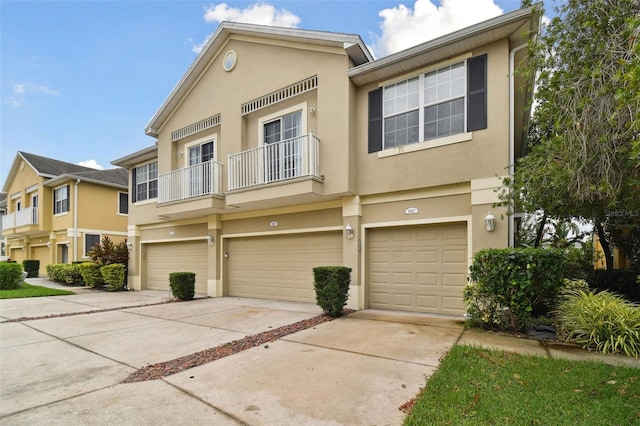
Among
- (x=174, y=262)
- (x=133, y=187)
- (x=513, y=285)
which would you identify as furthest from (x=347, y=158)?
(x=133, y=187)

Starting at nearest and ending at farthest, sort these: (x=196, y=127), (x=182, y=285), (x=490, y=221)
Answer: (x=490, y=221), (x=182, y=285), (x=196, y=127)

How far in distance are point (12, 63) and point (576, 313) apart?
17921 millimetres

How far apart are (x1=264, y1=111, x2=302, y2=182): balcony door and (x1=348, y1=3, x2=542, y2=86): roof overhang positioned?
2.26m

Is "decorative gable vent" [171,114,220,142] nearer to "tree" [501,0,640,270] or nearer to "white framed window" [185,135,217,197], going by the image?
"white framed window" [185,135,217,197]

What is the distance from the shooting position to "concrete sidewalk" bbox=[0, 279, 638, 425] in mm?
3402

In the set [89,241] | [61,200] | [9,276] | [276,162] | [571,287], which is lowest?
[9,276]

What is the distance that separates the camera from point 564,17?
19.0ft

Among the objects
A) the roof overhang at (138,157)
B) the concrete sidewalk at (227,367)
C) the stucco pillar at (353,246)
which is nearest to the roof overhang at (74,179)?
the roof overhang at (138,157)

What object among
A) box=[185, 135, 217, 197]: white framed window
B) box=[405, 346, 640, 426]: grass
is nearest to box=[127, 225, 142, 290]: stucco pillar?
box=[185, 135, 217, 197]: white framed window

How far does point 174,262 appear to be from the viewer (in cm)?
1417

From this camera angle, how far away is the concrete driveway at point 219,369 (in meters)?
3.39

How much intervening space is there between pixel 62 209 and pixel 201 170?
15106 mm

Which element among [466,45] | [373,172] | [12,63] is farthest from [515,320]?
[12,63]

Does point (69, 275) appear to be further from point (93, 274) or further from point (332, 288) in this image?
point (332, 288)
